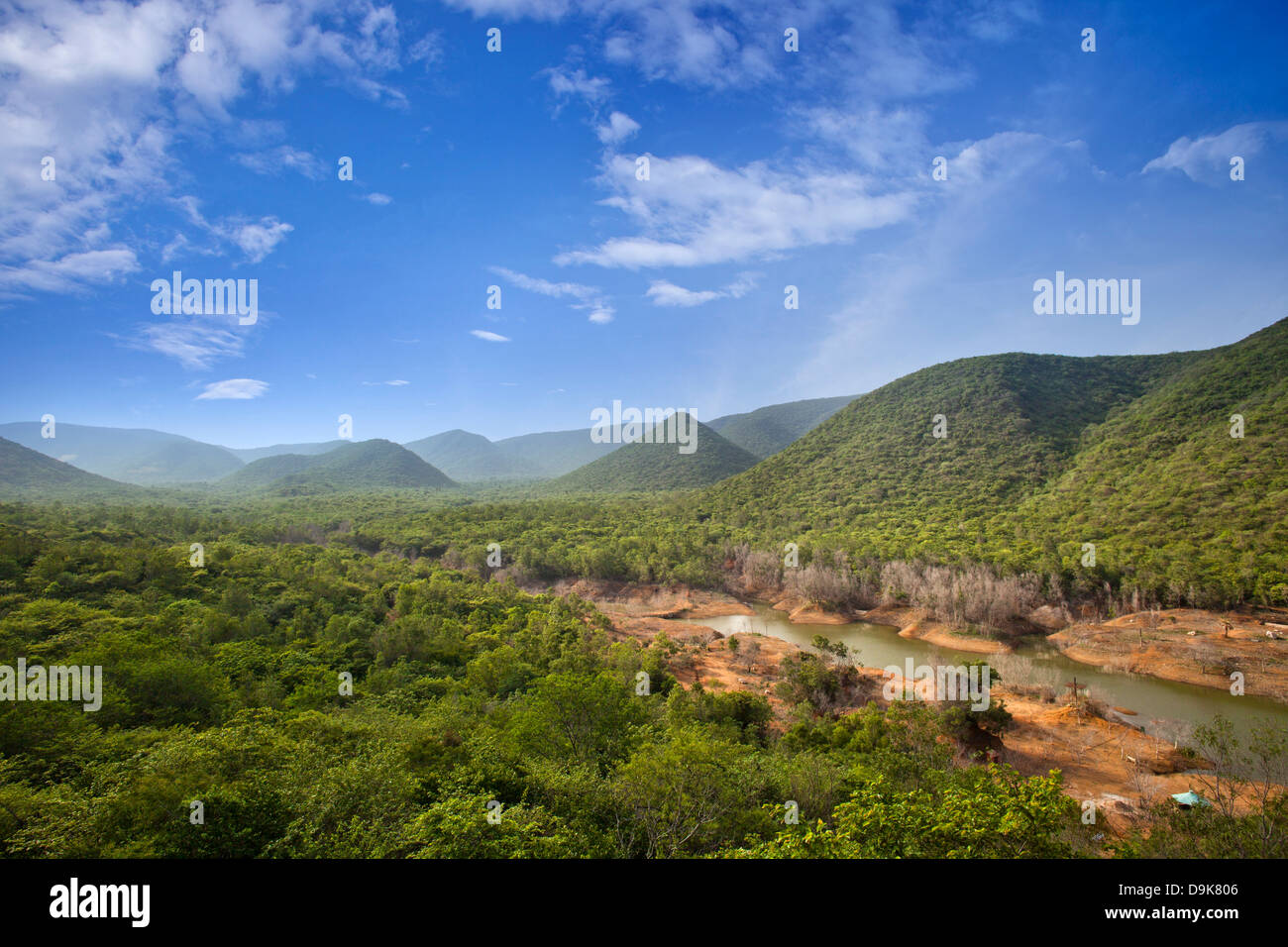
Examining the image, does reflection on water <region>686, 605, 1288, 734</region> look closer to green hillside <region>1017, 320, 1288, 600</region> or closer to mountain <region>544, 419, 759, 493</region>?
green hillside <region>1017, 320, 1288, 600</region>

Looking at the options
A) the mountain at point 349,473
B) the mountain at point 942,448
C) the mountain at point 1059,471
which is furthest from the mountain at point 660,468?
the mountain at point 349,473

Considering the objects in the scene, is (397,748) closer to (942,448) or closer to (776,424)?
(942,448)

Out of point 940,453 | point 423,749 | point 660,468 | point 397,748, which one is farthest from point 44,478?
point 940,453

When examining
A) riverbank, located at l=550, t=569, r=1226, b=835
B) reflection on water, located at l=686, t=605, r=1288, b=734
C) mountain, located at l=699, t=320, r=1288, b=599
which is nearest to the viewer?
riverbank, located at l=550, t=569, r=1226, b=835

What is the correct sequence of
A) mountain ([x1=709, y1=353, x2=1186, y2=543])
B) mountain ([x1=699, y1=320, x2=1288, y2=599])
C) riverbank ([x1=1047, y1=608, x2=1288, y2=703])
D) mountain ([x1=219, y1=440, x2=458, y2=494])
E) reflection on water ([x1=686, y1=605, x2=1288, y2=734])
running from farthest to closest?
mountain ([x1=219, y1=440, x2=458, y2=494]) < mountain ([x1=709, y1=353, x2=1186, y2=543]) < mountain ([x1=699, y1=320, x2=1288, y2=599]) < riverbank ([x1=1047, y1=608, x2=1288, y2=703]) < reflection on water ([x1=686, y1=605, x2=1288, y2=734])

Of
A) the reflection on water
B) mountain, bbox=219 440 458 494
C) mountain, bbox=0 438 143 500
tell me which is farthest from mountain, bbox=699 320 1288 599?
mountain, bbox=0 438 143 500

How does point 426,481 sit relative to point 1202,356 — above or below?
below

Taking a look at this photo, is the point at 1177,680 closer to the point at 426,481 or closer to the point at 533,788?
the point at 533,788
